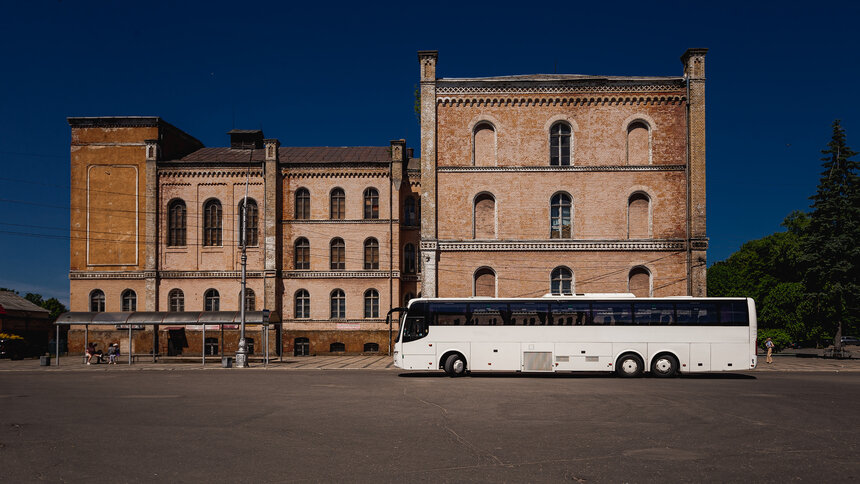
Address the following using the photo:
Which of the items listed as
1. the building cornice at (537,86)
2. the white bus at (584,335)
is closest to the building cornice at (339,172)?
the building cornice at (537,86)

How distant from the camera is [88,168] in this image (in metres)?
44.3

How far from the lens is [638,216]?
35188mm

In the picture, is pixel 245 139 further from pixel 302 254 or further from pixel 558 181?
pixel 558 181

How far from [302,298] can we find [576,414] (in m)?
31.3

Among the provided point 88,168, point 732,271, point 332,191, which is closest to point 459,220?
point 332,191

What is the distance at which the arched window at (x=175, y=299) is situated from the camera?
4378cm

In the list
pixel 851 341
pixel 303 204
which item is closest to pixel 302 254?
pixel 303 204

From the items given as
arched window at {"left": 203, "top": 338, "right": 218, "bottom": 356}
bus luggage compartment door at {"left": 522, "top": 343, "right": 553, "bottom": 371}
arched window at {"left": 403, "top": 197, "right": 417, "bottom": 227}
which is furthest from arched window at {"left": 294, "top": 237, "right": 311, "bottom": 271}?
bus luggage compartment door at {"left": 522, "top": 343, "right": 553, "bottom": 371}

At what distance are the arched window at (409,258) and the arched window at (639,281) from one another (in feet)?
48.3

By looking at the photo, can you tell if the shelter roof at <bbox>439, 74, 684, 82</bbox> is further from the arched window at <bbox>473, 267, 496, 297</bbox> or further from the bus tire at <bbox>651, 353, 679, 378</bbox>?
the bus tire at <bbox>651, 353, 679, 378</bbox>

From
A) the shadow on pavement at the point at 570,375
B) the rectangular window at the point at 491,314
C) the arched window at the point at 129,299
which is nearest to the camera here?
the rectangular window at the point at 491,314

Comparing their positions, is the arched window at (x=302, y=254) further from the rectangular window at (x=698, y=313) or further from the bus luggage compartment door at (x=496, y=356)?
the rectangular window at (x=698, y=313)

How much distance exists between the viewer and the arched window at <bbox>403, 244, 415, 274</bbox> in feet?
145

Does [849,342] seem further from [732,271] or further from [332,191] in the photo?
[332,191]
